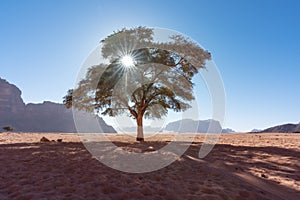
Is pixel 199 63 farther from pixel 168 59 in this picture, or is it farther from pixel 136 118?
pixel 136 118

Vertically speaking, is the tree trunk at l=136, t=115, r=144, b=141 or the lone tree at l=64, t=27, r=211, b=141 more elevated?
the lone tree at l=64, t=27, r=211, b=141

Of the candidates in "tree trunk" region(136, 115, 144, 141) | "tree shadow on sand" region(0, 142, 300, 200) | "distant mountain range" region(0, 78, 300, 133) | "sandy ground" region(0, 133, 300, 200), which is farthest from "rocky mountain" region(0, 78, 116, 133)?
"sandy ground" region(0, 133, 300, 200)

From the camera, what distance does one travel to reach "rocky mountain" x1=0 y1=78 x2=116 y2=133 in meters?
118

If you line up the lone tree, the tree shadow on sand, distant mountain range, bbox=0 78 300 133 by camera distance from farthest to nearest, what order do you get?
distant mountain range, bbox=0 78 300 133 → the lone tree → the tree shadow on sand

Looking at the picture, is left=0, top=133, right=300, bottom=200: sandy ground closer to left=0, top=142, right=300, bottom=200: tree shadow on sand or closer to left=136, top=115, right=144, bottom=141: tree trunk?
left=0, top=142, right=300, bottom=200: tree shadow on sand

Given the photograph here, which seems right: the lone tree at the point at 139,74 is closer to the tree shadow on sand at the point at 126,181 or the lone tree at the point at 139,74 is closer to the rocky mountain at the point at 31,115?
the tree shadow on sand at the point at 126,181

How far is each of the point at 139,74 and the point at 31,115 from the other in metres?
Answer: 128

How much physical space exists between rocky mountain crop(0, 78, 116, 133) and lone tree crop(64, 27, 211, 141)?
3965 inches

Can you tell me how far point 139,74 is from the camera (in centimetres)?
1670

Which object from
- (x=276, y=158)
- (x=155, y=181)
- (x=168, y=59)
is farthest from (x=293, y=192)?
(x=168, y=59)

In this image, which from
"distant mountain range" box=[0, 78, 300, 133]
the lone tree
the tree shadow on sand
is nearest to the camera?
the tree shadow on sand

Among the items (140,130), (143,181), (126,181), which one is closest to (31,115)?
(140,130)

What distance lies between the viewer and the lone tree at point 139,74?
53.9 ft

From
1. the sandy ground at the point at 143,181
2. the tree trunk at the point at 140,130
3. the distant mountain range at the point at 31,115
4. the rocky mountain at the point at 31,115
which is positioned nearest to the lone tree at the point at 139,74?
the tree trunk at the point at 140,130
